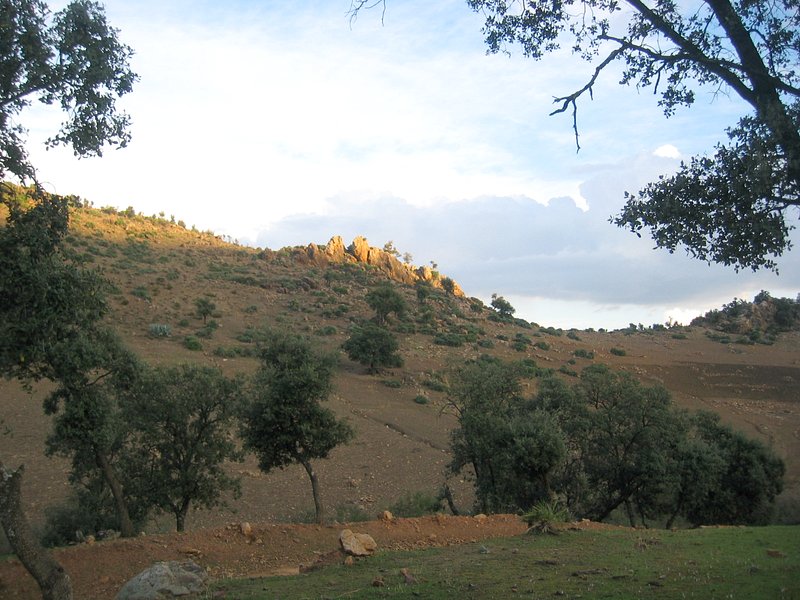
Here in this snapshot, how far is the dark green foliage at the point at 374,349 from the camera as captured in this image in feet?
184

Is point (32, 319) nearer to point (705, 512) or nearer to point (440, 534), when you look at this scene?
point (440, 534)

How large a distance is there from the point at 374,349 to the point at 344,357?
13.9 ft

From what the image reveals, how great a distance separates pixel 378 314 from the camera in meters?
72.9

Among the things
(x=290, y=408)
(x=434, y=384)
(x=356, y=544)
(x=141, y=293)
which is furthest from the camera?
(x=141, y=293)

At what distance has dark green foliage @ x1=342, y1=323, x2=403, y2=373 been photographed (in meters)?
56.0

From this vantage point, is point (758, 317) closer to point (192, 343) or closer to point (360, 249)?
point (360, 249)

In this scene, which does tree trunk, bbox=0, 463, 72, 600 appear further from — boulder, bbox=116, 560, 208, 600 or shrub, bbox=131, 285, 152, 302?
shrub, bbox=131, 285, 152, 302

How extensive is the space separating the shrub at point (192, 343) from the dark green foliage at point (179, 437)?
31704 mm

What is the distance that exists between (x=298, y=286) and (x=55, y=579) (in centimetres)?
7212

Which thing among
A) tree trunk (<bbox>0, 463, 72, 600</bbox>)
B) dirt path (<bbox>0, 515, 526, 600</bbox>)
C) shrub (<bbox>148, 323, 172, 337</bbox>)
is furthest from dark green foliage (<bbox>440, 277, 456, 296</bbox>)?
tree trunk (<bbox>0, 463, 72, 600</bbox>)

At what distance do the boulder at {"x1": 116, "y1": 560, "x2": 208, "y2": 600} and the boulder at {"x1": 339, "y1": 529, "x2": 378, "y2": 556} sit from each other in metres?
3.51

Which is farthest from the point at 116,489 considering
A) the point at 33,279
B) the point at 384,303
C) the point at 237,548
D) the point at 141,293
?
the point at 384,303

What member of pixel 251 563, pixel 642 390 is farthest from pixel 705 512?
pixel 251 563

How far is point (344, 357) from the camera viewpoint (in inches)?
2318
